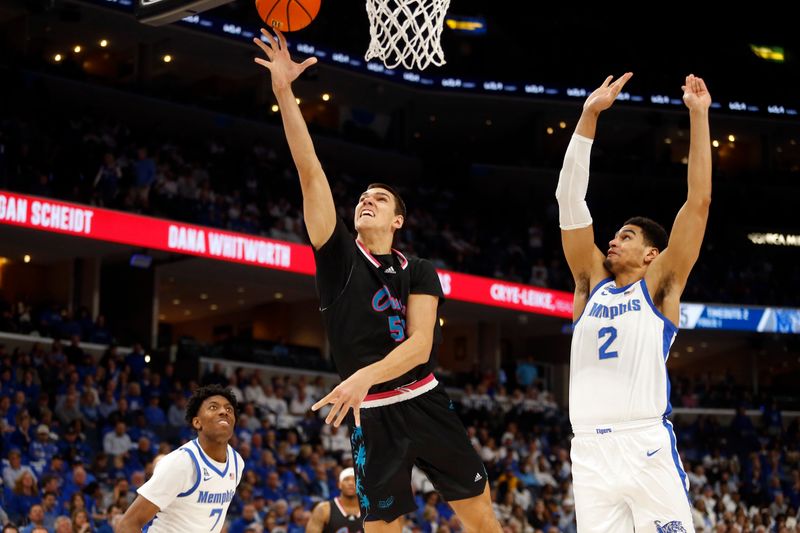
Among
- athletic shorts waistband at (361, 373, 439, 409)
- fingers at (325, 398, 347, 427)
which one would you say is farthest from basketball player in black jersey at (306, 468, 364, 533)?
fingers at (325, 398, 347, 427)

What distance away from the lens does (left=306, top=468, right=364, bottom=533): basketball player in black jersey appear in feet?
27.1

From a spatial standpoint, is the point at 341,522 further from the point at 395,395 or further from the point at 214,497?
the point at 395,395

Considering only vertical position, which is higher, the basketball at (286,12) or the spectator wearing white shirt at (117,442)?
the basketball at (286,12)

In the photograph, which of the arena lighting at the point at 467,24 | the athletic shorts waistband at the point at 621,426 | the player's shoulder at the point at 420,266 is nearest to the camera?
the athletic shorts waistband at the point at 621,426

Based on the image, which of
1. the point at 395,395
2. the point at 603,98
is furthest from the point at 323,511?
the point at 603,98

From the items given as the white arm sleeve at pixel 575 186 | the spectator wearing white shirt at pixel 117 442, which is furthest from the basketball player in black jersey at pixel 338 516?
the spectator wearing white shirt at pixel 117 442

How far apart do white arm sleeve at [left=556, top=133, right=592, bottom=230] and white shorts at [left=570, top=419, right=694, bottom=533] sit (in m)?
1.01

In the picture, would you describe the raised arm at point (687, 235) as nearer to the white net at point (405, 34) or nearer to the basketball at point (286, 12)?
the basketball at point (286, 12)

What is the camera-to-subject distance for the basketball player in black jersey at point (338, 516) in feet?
27.1

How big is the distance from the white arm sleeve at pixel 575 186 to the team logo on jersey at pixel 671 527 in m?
1.44

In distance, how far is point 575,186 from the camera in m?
5.14

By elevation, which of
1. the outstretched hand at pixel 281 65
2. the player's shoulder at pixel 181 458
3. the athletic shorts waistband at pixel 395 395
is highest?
the outstretched hand at pixel 281 65

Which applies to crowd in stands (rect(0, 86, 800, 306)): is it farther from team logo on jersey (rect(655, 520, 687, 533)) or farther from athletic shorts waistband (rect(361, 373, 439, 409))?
team logo on jersey (rect(655, 520, 687, 533))

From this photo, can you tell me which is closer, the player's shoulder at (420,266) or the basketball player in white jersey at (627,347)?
the basketball player in white jersey at (627,347)
